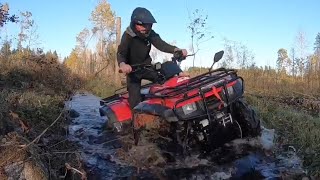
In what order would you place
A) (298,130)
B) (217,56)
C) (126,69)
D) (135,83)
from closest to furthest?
1. (217,56)
2. (126,69)
3. (135,83)
4. (298,130)

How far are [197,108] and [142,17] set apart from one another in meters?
1.77

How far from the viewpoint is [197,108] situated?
5.13 m

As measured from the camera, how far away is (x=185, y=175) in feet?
17.4

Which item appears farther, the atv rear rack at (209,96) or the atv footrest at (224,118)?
the atv footrest at (224,118)

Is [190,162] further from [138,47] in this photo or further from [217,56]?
[138,47]

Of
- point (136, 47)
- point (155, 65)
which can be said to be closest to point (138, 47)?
point (136, 47)

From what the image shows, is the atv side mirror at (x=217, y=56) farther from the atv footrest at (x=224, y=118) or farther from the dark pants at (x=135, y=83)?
the dark pants at (x=135, y=83)

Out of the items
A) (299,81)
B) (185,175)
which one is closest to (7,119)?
(185,175)

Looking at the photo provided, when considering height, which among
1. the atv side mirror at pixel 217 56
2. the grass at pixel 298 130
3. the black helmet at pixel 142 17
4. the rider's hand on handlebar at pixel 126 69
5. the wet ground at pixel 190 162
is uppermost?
the black helmet at pixel 142 17

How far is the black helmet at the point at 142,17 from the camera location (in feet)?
19.8

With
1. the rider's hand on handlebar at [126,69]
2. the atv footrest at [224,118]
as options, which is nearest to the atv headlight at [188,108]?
the atv footrest at [224,118]

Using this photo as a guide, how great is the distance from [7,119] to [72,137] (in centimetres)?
192

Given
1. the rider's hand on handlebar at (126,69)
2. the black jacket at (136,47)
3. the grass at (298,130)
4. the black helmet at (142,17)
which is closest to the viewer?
the grass at (298,130)

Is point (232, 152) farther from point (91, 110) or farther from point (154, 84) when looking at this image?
point (91, 110)
